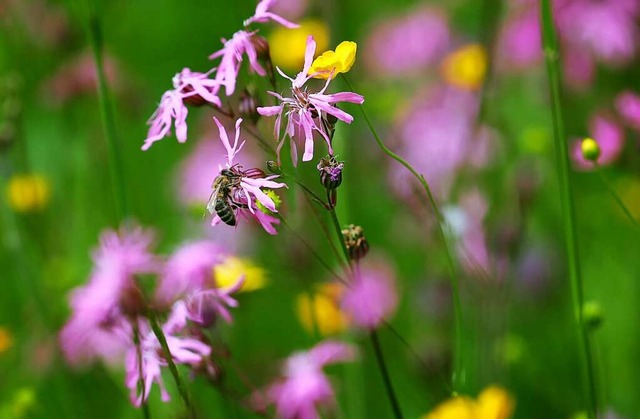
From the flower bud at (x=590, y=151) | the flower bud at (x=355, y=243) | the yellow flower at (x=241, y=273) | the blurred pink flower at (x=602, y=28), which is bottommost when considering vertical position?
the yellow flower at (x=241, y=273)

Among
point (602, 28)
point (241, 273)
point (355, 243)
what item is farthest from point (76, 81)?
point (355, 243)

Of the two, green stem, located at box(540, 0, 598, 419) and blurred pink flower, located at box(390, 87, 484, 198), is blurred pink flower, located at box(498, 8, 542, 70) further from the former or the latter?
green stem, located at box(540, 0, 598, 419)

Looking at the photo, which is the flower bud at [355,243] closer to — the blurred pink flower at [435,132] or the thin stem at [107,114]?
the thin stem at [107,114]

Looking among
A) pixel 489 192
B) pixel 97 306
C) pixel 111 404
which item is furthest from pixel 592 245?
pixel 97 306

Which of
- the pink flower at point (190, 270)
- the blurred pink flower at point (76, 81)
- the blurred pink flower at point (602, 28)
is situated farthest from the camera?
the blurred pink flower at point (76, 81)

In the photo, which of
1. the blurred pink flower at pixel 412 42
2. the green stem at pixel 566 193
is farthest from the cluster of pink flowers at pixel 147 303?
the blurred pink flower at pixel 412 42

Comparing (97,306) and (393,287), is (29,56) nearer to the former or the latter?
(393,287)

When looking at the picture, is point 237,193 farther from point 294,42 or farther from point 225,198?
point 294,42

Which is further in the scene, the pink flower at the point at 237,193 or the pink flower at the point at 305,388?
the pink flower at the point at 305,388
